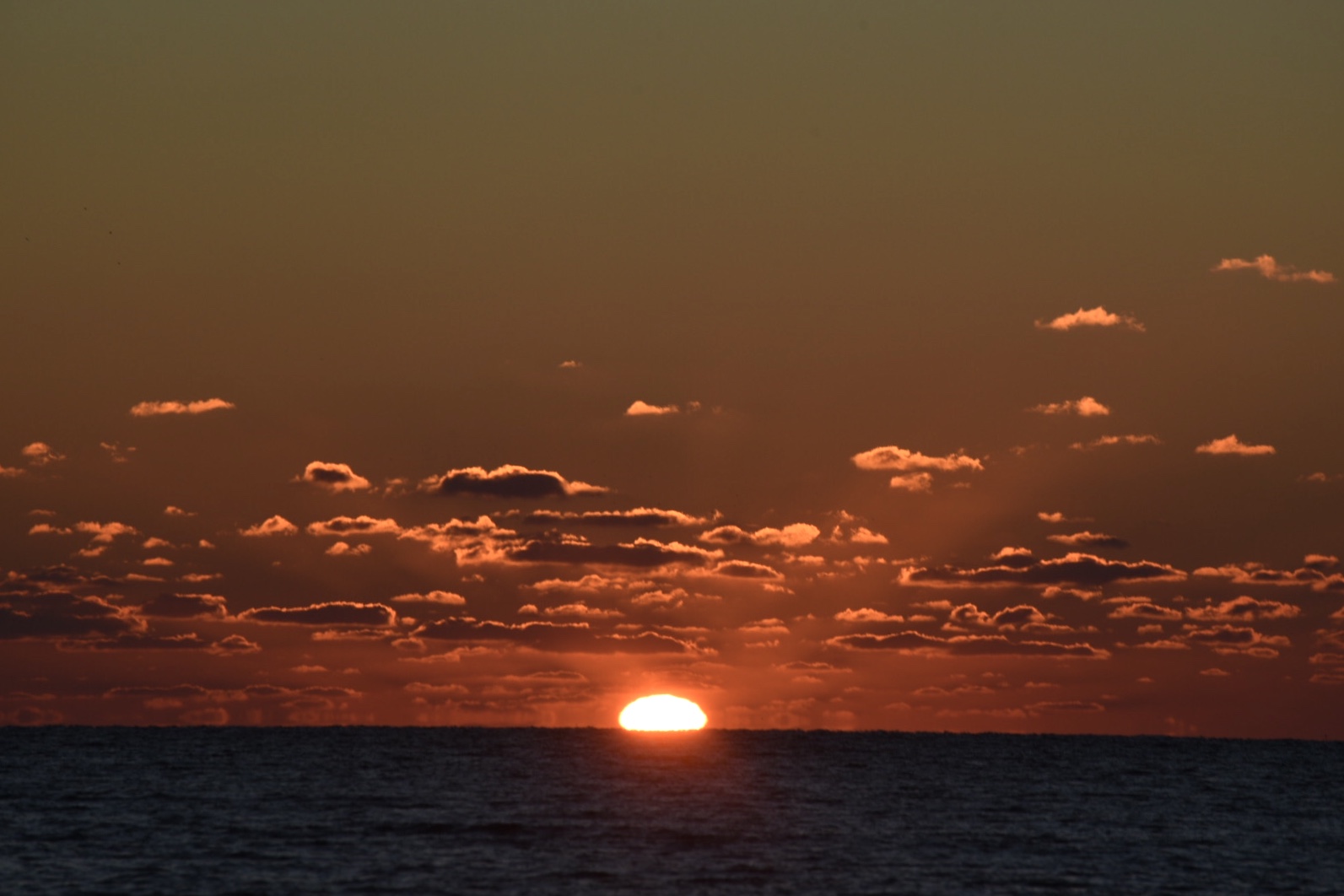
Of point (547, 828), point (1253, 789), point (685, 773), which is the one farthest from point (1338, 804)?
point (547, 828)

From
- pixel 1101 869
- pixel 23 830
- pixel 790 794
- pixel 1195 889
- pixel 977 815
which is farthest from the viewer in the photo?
pixel 790 794

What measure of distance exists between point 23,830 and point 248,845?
697 inches

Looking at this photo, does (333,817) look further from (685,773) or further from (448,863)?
(685,773)

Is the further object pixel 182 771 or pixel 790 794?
pixel 182 771

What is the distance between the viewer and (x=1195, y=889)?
78125 millimetres

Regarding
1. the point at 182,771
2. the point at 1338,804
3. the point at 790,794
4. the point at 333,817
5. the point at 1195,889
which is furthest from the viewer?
the point at 182,771

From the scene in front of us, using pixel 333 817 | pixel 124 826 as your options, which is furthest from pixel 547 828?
pixel 124 826

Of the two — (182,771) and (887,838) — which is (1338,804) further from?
(182,771)

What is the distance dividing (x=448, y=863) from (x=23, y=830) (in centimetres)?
3312

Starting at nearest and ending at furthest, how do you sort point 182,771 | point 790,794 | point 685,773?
point 790,794 < point 182,771 < point 685,773

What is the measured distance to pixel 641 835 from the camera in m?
95.8

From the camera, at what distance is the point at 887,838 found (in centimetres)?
9806

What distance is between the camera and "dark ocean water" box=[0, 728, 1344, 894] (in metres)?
76.4

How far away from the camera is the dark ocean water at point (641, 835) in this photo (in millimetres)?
76438
